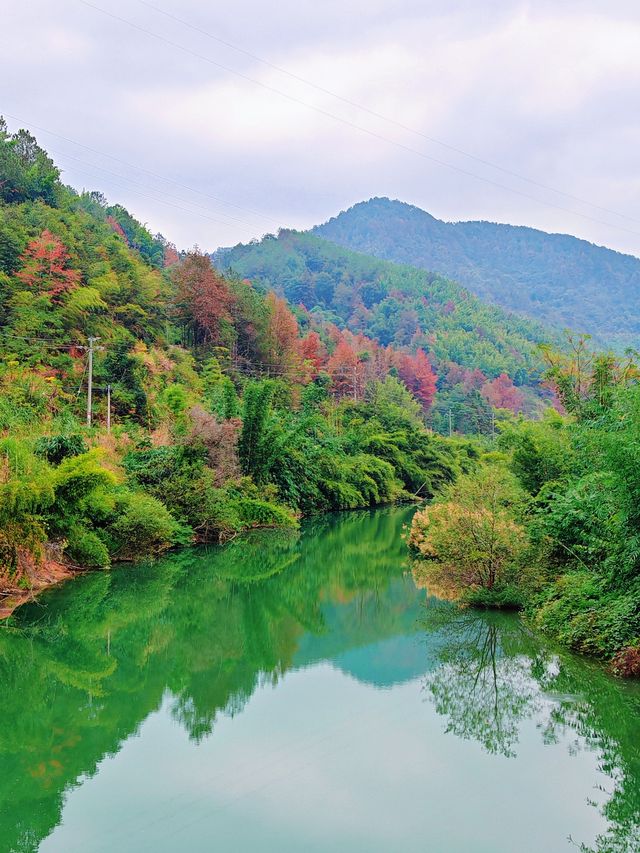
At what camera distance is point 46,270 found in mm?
34219

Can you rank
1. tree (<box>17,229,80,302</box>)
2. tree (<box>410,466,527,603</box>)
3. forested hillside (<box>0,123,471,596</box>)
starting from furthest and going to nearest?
tree (<box>17,229,80,302</box>), forested hillside (<box>0,123,471,596</box>), tree (<box>410,466,527,603</box>)

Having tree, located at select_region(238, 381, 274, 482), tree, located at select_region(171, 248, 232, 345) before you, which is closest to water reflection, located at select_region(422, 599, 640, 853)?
tree, located at select_region(238, 381, 274, 482)

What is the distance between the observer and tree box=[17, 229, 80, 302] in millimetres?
33469

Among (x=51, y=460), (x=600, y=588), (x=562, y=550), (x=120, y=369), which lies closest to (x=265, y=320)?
(x=120, y=369)

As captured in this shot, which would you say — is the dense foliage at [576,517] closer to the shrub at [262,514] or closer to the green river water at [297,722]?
the green river water at [297,722]

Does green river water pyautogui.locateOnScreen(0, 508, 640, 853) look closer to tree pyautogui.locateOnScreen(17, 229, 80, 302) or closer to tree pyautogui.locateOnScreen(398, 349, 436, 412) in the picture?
tree pyautogui.locateOnScreen(17, 229, 80, 302)

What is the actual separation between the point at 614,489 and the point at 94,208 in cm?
6204

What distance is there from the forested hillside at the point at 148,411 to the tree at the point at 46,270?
0.07 m

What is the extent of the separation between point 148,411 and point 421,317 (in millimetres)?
74363

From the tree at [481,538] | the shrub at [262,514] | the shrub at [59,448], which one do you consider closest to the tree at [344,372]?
the shrub at [262,514]

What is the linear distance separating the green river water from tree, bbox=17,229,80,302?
18.5 meters

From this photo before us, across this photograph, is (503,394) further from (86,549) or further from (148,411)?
(86,549)

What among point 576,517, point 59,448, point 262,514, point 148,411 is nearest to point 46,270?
point 148,411

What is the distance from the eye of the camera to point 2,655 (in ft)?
41.9
